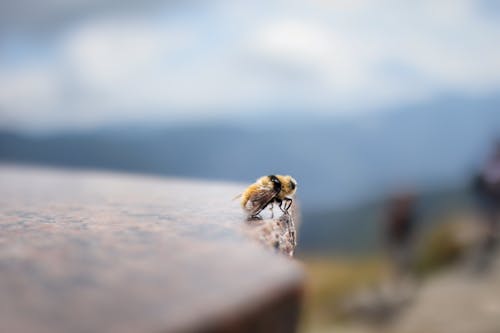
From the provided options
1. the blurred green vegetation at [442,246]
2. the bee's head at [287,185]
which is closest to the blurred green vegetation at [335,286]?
the blurred green vegetation at [442,246]

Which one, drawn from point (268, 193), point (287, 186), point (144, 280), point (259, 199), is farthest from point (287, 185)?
point (144, 280)

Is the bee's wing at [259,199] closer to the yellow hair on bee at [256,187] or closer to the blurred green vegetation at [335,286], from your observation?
the yellow hair on bee at [256,187]

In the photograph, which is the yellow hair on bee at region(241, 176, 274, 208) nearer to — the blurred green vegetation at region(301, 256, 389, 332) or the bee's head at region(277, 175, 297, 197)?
the bee's head at region(277, 175, 297, 197)

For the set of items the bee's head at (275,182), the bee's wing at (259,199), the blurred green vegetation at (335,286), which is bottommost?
the bee's wing at (259,199)

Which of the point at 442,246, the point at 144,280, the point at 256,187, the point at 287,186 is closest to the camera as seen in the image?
the point at 144,280

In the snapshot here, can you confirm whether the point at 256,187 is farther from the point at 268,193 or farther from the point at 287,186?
the point at 287,186
